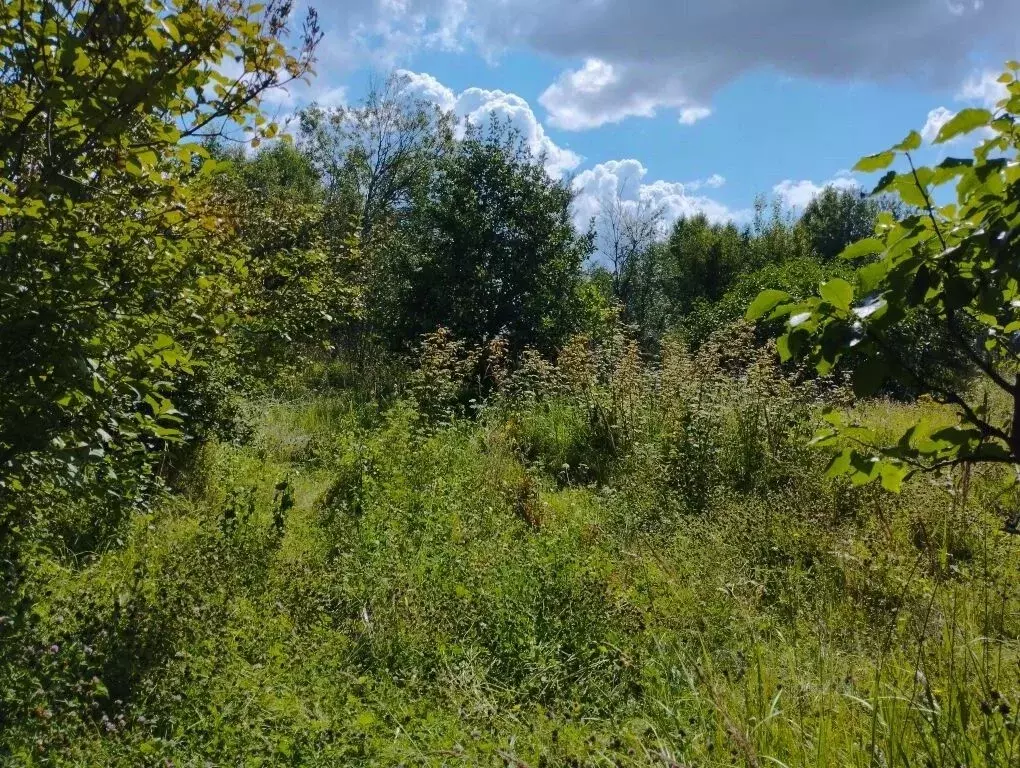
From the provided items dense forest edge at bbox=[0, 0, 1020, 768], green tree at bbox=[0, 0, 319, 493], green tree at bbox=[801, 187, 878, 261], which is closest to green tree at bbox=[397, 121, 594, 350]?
dense forest edge at bbox=[0, 0, 1020, 768]

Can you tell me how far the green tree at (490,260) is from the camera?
13.5 meters

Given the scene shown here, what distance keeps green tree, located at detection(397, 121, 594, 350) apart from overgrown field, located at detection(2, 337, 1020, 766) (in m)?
6.40

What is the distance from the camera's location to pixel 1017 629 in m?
4.05

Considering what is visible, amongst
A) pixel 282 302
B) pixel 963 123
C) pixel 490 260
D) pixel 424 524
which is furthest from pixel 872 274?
pixel 490 260

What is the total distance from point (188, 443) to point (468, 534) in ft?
10.2

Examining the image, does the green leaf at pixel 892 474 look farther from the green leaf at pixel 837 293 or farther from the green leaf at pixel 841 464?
the green leaf at pixel 837 293

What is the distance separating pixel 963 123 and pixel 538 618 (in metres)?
3.22

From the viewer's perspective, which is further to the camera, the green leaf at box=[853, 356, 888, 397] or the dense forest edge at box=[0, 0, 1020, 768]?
the dense forest edge at box=[0, 0, 1020, 768]

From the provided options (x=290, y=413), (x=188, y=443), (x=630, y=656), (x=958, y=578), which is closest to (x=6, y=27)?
(x=630, y=656)

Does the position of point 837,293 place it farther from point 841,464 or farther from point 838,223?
Result: point 838,223

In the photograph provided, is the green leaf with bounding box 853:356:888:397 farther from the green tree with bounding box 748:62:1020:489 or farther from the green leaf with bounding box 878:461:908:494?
the green leaf with bounding box 878:461:908:494

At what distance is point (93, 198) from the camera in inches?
124

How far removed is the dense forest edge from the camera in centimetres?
195

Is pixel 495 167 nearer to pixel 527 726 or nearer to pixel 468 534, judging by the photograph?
pixel 468 534
